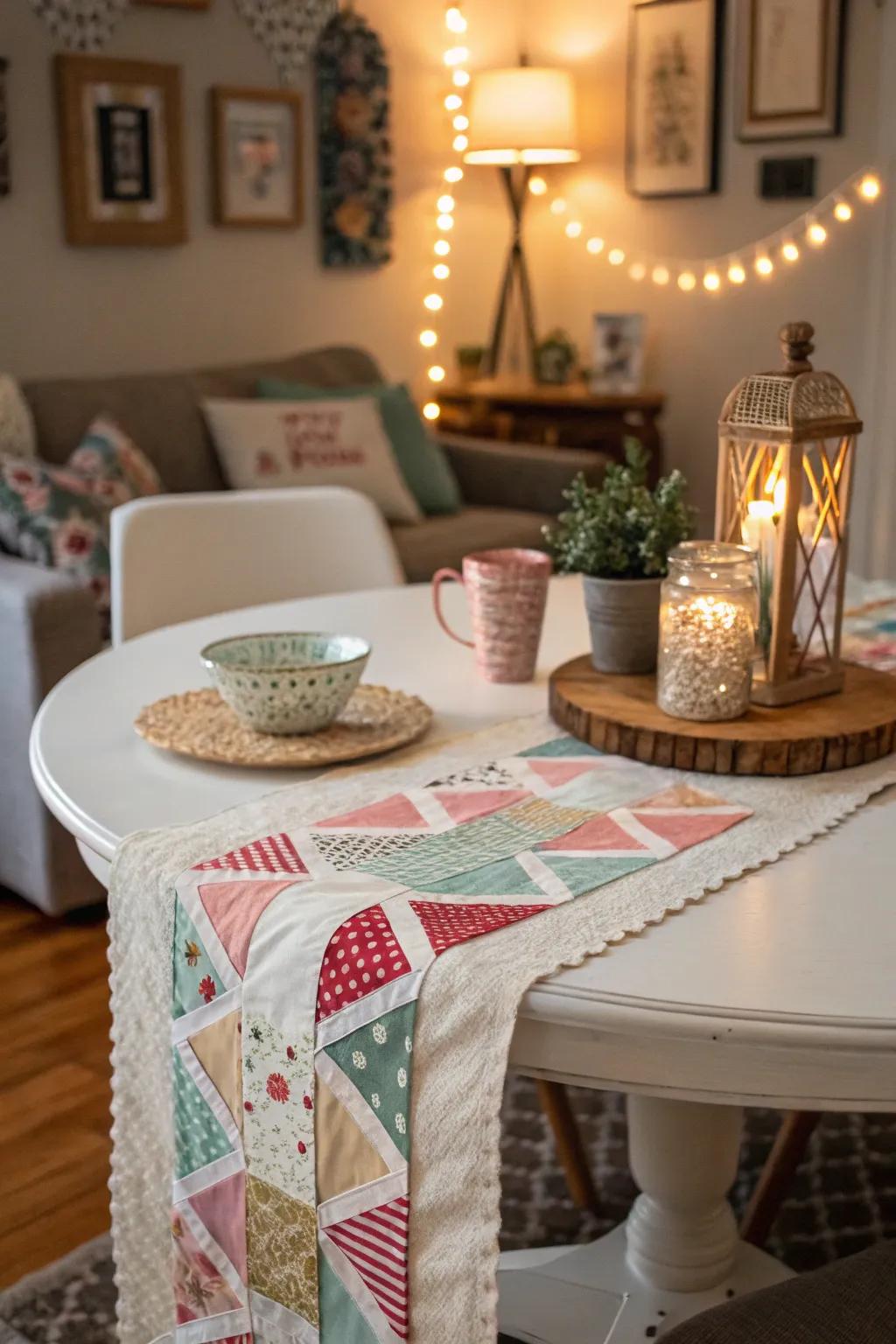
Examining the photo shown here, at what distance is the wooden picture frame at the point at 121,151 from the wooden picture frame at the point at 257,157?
14cm

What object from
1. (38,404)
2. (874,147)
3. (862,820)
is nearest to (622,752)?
(862,820)

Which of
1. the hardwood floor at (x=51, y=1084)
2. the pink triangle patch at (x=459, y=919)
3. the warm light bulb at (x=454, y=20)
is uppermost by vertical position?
the warm light bulb at (x=454, y=20)

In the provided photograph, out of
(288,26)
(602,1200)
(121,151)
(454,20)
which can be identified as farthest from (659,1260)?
(454,20)

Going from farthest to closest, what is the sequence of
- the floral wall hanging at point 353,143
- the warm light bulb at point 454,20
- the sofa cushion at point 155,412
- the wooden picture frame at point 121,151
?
the warm light bulb at point 454,20 → the floral wall hanging at point 353,143 → the wooden picture frame at point 121,151 → the sofa cushion at point 155,412

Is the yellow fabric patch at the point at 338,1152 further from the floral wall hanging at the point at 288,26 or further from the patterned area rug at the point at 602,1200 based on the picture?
the floral wall hanging at the point at 288,26

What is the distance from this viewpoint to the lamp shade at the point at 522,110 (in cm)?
432

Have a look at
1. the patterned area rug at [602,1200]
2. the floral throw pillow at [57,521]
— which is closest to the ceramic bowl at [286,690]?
the patterned area rug at [602,1200]

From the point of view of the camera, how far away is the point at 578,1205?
5.73 ft

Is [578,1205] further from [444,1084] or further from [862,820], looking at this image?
[444,1084]

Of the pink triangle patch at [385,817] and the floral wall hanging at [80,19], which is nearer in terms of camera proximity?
the pink triangle patch at [385,817]

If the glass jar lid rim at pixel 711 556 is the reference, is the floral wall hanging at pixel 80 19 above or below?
above

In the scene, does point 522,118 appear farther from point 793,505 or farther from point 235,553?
point 793,505

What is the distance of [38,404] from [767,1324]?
115 inches

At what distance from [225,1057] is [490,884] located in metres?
0.20
